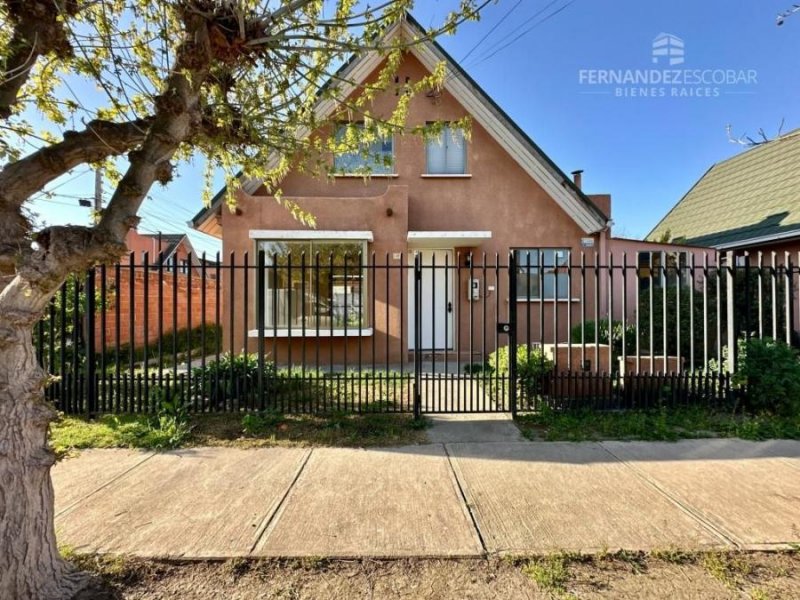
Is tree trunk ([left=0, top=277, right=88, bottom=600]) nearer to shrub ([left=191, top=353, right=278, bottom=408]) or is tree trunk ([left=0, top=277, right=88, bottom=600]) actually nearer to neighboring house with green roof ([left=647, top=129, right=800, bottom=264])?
shrub ([left=191, top=353, right=278, bottom=408])

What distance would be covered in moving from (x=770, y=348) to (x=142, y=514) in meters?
6.93

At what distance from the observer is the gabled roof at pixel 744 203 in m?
9.67

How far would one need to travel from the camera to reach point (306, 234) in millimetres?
8359

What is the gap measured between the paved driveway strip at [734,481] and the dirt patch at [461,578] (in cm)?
30

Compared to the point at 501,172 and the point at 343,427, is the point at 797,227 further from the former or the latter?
the point at 343,427

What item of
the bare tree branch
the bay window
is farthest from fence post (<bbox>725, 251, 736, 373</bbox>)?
the bare tree branch

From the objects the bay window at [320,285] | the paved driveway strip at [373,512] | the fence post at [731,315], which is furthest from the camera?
the bay window at [320,285]

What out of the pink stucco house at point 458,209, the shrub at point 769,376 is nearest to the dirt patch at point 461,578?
the shrub at point 769,376

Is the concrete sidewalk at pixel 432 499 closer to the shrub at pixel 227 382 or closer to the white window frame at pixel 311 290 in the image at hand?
the shrub at pixel 227 382

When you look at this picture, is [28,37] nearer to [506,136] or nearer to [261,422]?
[261,422]

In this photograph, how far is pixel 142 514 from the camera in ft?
9.99

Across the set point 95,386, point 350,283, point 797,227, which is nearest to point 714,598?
point 95,386

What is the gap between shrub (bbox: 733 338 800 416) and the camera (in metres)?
4.97

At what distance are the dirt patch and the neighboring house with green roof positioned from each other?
813 centimetres
